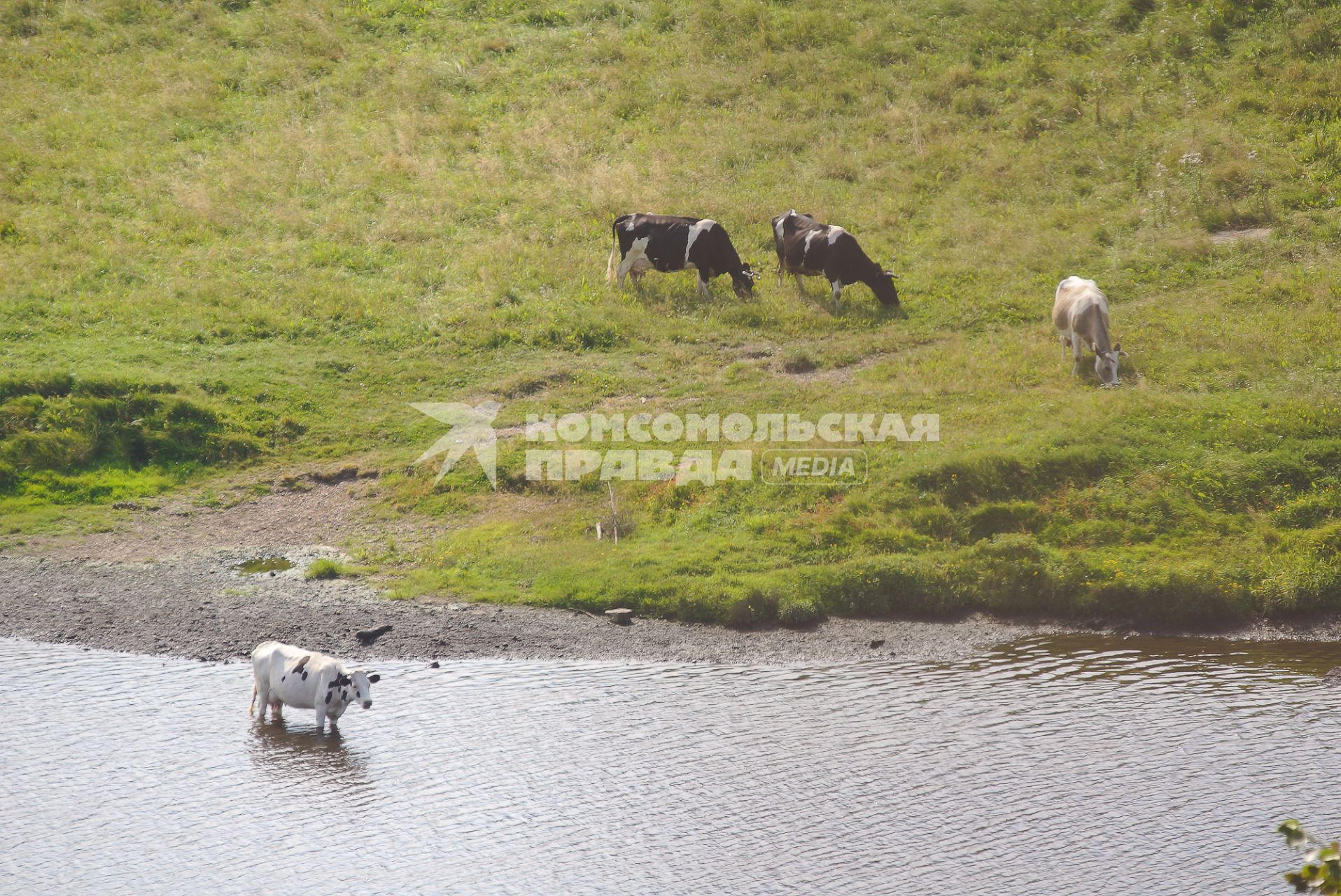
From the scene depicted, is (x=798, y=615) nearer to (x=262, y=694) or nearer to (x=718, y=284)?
(x=262, y=694)

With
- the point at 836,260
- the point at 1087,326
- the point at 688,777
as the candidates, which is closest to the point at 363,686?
the point at 688,777

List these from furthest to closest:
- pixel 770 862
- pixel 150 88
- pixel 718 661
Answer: pixel 150 88 < pixel 718 661 < pixel 770 862

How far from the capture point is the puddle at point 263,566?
61.7ft

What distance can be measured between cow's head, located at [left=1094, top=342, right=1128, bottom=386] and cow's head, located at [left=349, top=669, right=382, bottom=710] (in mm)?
14139

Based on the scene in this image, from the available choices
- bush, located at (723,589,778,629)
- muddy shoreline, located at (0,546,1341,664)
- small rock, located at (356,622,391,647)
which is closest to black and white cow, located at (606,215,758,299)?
bush, located at (723,589,778,629)

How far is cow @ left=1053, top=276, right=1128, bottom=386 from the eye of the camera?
21.9 metres

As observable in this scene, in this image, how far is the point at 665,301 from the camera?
91.3 feet

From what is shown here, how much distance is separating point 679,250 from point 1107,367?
10.4 metres

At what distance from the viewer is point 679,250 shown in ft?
92.3

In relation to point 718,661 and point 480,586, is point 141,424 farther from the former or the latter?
point 718,661

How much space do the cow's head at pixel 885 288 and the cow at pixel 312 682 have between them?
16.6 m

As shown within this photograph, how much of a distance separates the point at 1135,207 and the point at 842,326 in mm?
8990

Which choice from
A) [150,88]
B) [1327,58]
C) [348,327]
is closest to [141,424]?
[348,327]

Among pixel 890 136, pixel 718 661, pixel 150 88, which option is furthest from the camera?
pixel 150 88
